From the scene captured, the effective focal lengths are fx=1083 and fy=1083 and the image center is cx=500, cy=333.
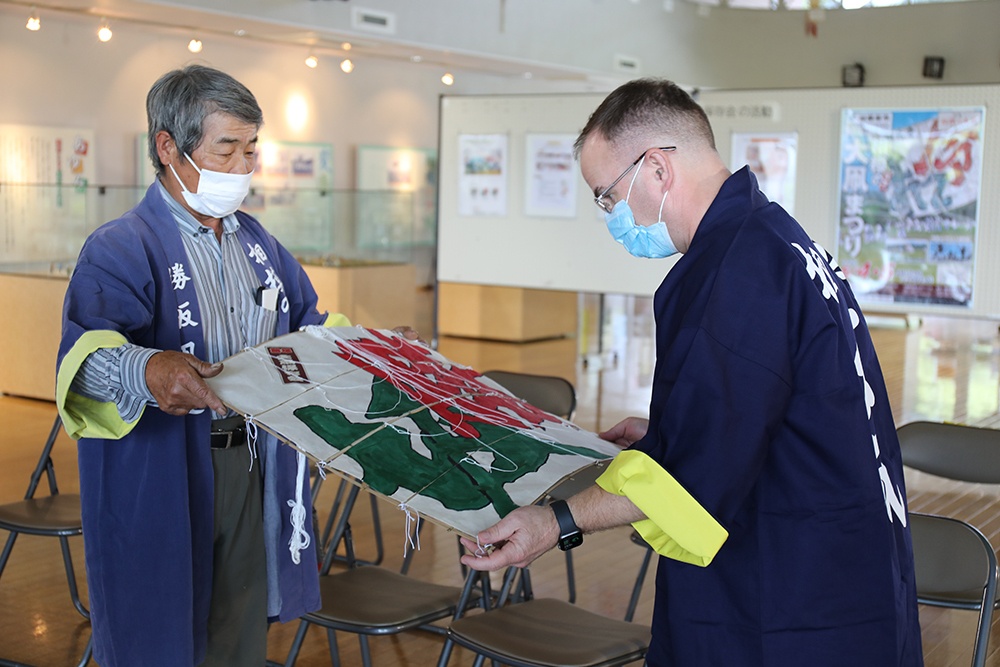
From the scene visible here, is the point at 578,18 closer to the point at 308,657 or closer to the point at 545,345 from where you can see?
the point at 545,345

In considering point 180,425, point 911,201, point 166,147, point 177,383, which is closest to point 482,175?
point 911,201

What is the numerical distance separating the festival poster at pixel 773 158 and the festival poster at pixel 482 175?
61.4 inches

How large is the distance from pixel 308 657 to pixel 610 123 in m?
2.64

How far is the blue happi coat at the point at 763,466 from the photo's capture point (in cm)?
160

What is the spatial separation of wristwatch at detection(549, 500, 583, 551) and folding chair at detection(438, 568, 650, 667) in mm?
927

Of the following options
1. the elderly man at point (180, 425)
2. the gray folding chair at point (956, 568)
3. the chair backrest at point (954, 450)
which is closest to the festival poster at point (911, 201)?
the chair backrest at point (954, 450)

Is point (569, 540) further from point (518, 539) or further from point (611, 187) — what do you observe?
point (611, 187)

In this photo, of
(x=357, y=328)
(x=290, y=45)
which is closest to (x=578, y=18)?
(x=290, y=45)

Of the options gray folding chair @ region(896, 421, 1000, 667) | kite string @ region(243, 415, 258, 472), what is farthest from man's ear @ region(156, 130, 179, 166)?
gray folding chair @ region(896, 421, 1000, 667)

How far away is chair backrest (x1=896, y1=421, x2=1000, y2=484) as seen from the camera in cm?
361

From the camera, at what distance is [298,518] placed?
2.52 m

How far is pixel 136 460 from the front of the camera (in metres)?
2.25

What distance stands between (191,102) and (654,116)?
3.54 ft

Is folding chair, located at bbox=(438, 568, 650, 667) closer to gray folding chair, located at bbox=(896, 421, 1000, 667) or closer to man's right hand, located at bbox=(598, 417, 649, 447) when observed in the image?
man's right hand, located at bbox=(598, 417, 649, 447)
